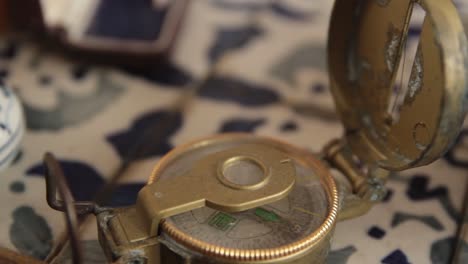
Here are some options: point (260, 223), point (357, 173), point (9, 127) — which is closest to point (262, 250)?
point (260, 223)

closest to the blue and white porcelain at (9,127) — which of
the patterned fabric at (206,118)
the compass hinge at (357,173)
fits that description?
the patterned fabric at (206,118)

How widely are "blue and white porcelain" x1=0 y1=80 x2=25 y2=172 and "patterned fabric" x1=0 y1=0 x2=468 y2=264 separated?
28 millimetres

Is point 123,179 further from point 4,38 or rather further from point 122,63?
point 4,38

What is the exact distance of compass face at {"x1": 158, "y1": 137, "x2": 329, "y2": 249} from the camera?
559 millimetres

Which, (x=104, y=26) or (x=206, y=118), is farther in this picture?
(x=104, y=26)

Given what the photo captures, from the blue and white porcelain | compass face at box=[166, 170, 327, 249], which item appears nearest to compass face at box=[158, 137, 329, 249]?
compass face at box=[166, 170, 327, 249]

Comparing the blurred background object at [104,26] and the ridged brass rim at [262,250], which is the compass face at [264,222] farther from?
the blurred background object at [104,26]

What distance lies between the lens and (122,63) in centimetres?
92

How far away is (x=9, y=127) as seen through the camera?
0.71 metres

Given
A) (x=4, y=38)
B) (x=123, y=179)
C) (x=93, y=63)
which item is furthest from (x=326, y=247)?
(x=4, y=38)

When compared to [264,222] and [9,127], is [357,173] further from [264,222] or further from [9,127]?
[9,127]

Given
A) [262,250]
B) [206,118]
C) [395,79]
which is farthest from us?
[206,118]

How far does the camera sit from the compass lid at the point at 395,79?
1.70ft

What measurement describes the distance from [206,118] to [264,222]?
0.29 metres
